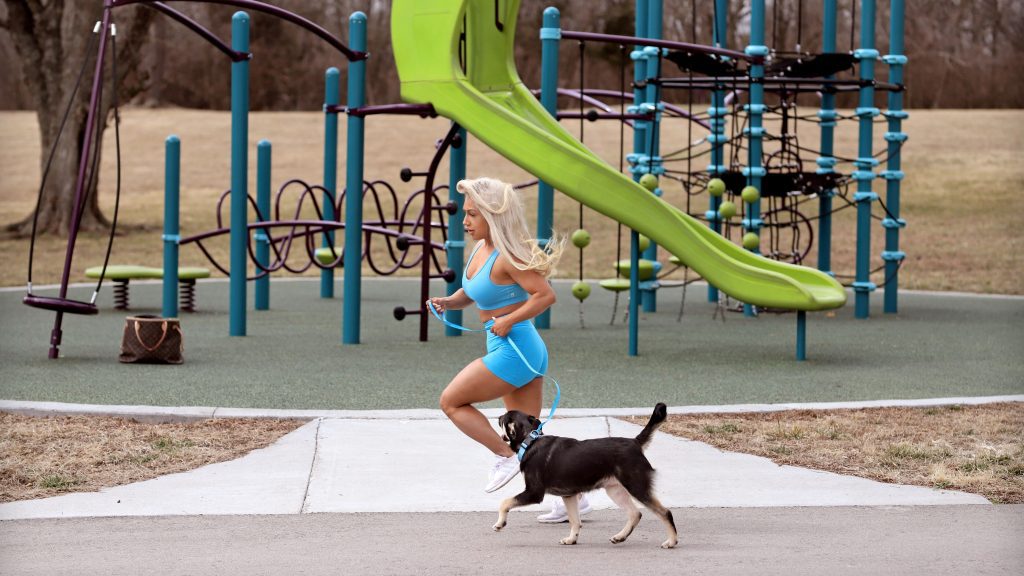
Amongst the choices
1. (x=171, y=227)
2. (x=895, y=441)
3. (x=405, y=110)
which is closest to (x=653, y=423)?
(x=895, y=441)

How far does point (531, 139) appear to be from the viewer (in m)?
11.1

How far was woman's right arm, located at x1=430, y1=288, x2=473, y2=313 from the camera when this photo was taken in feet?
20.8

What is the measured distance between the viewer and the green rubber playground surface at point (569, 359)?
934 centimetres

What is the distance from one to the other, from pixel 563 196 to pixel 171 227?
1870 cm

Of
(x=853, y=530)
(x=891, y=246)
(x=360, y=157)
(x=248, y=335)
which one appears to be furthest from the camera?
(x=891, y=246)

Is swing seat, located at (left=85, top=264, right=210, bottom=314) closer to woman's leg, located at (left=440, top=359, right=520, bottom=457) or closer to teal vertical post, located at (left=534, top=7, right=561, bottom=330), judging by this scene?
teal vertical post, located at (left=534, top=7, right=561, bottom=330)

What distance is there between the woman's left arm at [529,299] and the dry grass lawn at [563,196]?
33.8ft

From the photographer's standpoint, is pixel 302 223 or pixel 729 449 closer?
A: pixel 729 449

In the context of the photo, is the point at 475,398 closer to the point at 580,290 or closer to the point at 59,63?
the point at 580,290

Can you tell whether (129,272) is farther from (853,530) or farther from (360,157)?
(853,530)

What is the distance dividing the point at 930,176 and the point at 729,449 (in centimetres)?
2573

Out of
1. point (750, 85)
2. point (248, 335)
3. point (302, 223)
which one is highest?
point (750, 85)

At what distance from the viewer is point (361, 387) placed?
9.61 meters

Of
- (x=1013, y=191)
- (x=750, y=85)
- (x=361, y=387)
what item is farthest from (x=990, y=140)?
(x=361, y=387)
